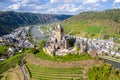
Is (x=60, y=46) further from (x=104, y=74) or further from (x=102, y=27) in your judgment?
(x=102, y=27)

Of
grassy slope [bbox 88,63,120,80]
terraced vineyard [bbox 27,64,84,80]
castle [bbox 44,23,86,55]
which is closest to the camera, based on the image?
grassy slope [bbox 88,63,120,80]

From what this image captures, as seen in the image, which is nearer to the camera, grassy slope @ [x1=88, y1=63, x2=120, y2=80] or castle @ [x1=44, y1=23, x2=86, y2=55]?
grassy slope @ [x1=88, y1=63, x2=120, y2=80]

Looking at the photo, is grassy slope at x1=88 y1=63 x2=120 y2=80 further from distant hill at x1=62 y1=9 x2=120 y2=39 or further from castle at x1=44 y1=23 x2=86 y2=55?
distant hill at x1=62 y1=9 x2=120 y2=39

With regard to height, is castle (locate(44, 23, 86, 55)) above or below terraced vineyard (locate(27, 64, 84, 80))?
above

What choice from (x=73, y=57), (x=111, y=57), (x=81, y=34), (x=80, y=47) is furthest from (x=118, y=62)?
(x=81, y=34)

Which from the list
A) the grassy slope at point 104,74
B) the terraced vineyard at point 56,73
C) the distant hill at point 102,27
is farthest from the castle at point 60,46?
the distant hill at point 102,27

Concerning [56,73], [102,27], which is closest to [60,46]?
[56,73]

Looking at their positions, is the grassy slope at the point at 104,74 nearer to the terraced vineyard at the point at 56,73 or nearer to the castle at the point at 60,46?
the terraced vineyard at the point at 56,73

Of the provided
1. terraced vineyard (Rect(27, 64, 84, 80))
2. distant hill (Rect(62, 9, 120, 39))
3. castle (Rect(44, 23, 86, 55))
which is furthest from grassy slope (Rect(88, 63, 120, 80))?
distant hill (Rect(62, 9, 120, 39))
